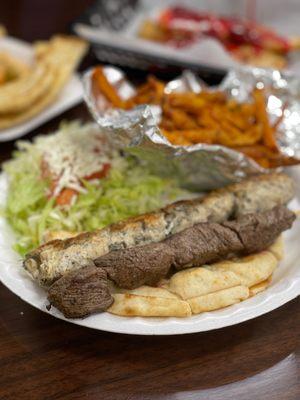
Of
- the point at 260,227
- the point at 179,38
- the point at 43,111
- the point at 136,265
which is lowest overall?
the point at 179,38

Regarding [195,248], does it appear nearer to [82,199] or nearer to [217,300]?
[217,300]

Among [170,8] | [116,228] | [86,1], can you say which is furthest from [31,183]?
[86,1]

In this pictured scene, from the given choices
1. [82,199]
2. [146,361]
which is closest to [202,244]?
[146,361]

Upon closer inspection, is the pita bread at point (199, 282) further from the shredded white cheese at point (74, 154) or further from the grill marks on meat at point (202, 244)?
the shredded white cheese at point (74, 154)

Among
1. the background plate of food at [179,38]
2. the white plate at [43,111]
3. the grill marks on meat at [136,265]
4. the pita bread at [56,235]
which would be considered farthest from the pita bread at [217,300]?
the background plate of food at [179,38]

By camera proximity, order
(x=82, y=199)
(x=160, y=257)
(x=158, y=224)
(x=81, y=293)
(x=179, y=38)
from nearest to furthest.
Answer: (x=81, y=293), (x=160, y=257), (x=158, y=224), (x=82, y=199), (x=179, y=38)
